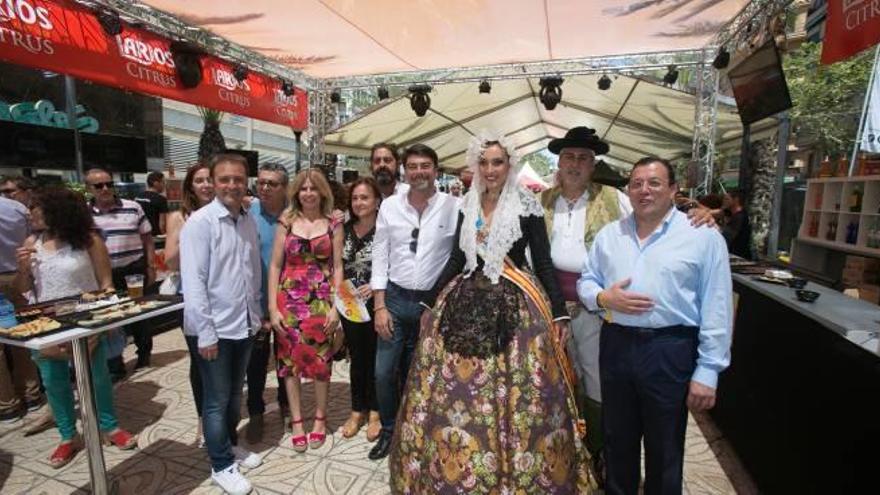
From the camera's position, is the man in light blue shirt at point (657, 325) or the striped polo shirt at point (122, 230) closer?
the man in light blue shirt at point (657, 325)

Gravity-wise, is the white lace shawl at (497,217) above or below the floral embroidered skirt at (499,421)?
above

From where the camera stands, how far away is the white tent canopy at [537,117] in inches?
404

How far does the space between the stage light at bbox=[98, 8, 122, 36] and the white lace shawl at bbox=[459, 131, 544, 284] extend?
4105mm

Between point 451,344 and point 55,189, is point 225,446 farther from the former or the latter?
point 55,189

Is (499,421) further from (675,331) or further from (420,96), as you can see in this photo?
(420,96)

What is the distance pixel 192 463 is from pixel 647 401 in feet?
9.27

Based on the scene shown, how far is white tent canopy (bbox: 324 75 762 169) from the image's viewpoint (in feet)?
33.6

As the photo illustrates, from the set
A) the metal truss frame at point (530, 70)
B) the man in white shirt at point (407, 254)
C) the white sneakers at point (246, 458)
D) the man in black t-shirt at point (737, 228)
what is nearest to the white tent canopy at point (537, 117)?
the metal truss frame at point (530, 70)

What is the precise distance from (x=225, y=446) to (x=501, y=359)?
1769 millimetres

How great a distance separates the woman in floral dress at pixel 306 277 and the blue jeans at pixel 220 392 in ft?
1.11

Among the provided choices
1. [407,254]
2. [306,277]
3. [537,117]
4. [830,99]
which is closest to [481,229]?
[407,254]

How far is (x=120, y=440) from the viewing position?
10.2ft

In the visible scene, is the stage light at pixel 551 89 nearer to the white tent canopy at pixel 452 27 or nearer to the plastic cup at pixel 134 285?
the white tent canopy at pixel 452 27

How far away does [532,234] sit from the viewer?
2.46 metres
